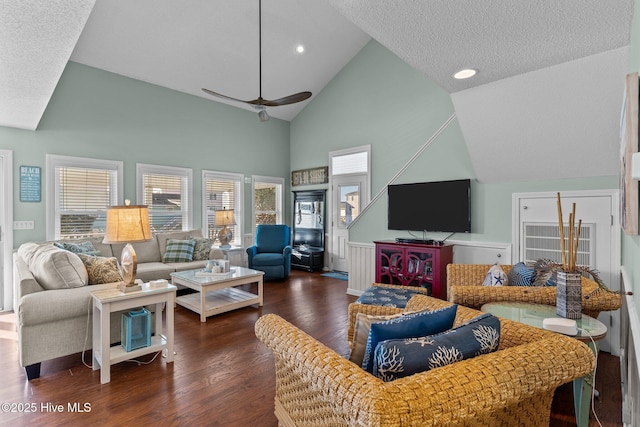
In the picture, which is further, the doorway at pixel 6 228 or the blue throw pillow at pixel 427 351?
Answer: the doorway at pixel 6 228

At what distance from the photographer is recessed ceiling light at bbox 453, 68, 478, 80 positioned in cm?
219

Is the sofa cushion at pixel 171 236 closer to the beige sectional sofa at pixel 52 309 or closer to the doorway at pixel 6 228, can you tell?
the doorway at pixel 6 228

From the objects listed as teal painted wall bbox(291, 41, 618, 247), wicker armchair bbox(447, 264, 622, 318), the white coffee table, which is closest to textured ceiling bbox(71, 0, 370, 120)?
teal painted wall bbox(291, 41, 618, 247)

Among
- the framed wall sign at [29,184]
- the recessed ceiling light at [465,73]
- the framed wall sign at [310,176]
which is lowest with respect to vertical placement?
the framed wall sign at [29,184]

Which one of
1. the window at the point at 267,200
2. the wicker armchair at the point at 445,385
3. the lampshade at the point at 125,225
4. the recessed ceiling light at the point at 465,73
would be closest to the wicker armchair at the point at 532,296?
the wicker armchair at the point at 445,385

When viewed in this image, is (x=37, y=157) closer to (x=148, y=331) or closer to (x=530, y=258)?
(x=148, y=331)

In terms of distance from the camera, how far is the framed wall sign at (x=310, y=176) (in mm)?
6684

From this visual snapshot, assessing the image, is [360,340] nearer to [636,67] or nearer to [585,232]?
[636,67]

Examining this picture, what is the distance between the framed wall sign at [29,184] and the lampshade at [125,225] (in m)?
2.84

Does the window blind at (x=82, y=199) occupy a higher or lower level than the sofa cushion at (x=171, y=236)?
higher

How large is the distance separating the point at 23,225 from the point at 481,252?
18.8 ft

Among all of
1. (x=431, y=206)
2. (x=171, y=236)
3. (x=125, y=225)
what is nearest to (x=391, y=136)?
(x=431, y=206)

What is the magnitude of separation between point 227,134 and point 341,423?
5.96 meters

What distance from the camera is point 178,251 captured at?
486cm
